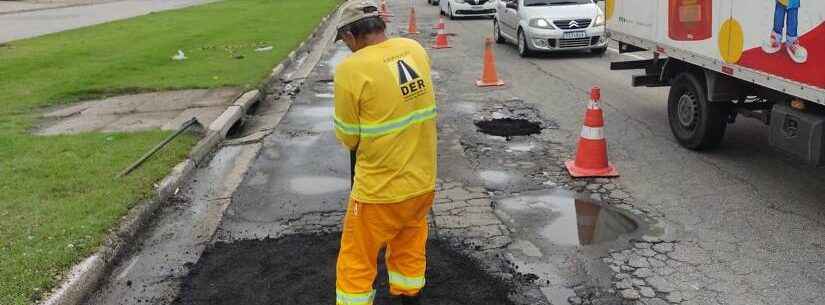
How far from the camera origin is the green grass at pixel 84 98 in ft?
17.0

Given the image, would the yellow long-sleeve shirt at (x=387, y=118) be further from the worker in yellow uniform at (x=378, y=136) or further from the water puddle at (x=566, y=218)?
the water puddle at (x=566, y=218)

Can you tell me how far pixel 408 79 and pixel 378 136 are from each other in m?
0.32

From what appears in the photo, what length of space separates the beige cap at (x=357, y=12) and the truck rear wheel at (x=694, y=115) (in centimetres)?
475

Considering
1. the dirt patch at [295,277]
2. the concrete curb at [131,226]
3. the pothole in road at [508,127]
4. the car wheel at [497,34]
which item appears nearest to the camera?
the dirt patch at [295,277]

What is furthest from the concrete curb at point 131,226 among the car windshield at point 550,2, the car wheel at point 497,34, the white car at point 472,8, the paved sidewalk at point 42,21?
the white car at point 472,8

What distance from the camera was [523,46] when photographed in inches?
597

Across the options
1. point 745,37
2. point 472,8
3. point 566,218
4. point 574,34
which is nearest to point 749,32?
point 745,37

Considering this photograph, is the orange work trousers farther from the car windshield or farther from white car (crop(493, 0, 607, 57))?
the car windshield

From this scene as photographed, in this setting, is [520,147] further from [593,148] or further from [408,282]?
[408,282]

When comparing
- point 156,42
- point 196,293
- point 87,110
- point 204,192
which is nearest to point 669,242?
point 196,293

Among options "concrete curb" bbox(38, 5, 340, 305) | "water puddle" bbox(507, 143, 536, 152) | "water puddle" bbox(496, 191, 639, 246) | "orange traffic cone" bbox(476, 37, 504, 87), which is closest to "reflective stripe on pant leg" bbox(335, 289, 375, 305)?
"concrete curb" bbox(38, 5, 340, 305)

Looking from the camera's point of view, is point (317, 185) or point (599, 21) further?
point (599, 21)

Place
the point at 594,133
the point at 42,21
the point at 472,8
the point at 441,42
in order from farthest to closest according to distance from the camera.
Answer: the point at 42,21
the point at 472,8
the point at 441,42
the point at 594,133

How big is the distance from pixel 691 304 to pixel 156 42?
17100 millimetres
